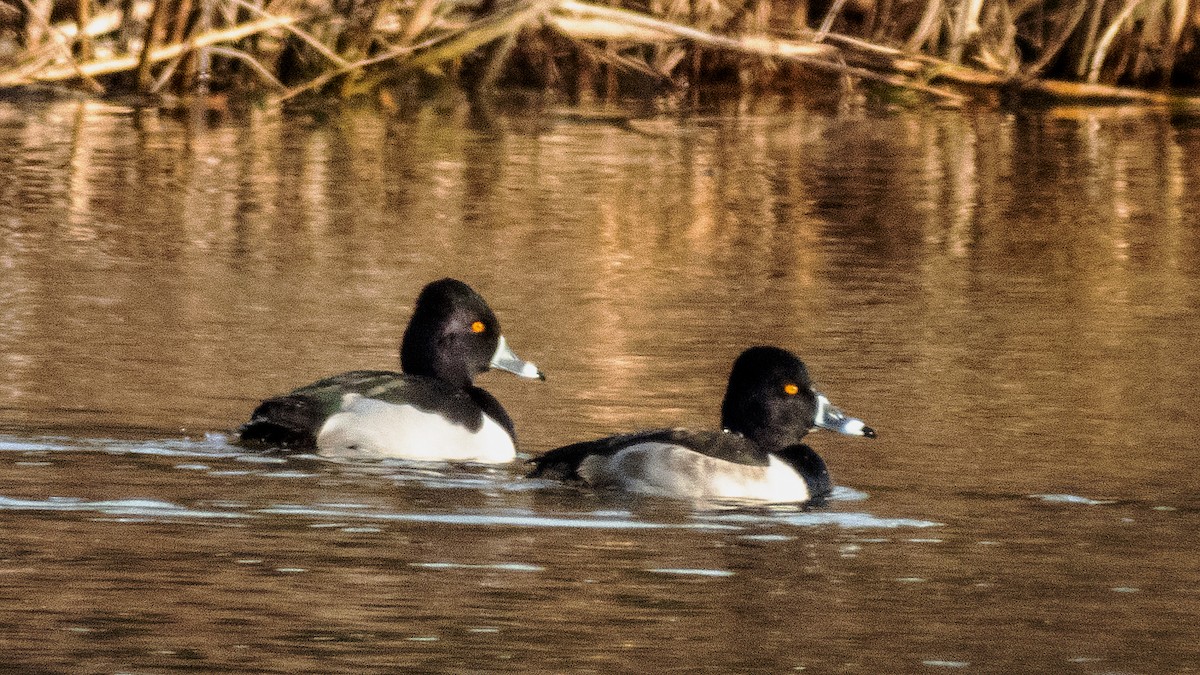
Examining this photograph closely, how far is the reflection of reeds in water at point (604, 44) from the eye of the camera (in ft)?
80.2

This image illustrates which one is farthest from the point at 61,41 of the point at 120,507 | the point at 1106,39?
the point at 120,507

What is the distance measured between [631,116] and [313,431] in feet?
55.8

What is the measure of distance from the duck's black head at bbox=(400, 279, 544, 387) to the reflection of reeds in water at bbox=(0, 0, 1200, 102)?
1305 cm

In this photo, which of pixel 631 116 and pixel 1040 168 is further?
pixel 631 116

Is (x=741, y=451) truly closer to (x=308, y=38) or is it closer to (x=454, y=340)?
(x=454, y=340)

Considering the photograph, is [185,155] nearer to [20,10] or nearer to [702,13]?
[20,10]

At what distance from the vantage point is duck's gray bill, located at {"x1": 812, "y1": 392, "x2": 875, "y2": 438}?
9305 millimetres

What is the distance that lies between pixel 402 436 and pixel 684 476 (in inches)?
50.1

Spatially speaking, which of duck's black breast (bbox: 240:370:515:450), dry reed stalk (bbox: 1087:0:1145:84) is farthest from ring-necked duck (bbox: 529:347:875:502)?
dry reed stalk (bbox: 1087:0:1145:84)

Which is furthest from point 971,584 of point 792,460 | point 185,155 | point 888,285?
point 185,155

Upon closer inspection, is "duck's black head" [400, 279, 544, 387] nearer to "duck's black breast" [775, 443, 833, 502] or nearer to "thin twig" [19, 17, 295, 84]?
"duck's black breast" [775, 443, 833, 502]

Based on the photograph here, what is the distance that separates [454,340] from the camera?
10.3 m

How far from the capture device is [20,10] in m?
25.1

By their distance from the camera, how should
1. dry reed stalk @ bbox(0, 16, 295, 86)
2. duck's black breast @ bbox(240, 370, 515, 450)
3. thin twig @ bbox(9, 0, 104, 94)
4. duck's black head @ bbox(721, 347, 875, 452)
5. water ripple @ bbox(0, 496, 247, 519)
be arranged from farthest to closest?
dry reed stalk @ bbox(0, 16, 295, 86)
thin twig @ bbox(9, 0, 104, 94)
duck's black head @ bbox(721, 347, 875, 452)
duck's black breast @ bbox(240, 370, 515, 450)
water ripple @ bbox(0, 496, 247, 519)
